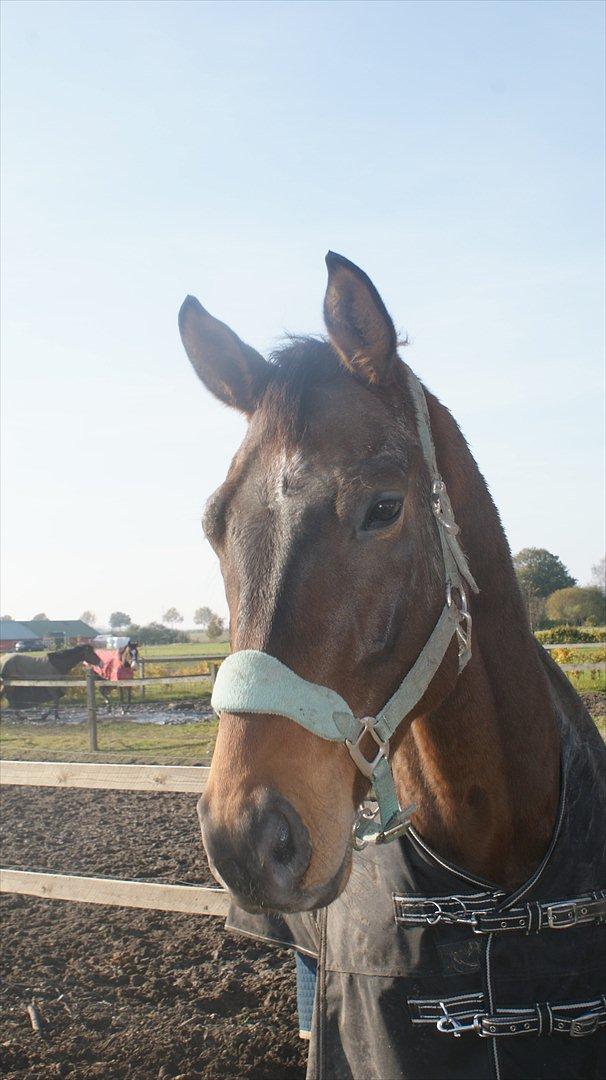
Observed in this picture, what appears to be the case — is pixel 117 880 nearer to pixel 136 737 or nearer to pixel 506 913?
pixel 506 913

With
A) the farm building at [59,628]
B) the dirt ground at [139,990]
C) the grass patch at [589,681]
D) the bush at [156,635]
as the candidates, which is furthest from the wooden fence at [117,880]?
the farm building at [59,628]

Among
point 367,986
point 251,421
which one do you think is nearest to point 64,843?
→ point 367,986

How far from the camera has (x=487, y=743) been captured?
2256 mm

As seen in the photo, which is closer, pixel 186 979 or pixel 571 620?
pixel 186 979

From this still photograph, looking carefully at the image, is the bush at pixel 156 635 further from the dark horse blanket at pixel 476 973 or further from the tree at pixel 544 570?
the dark horse blanket at pixel 476 973

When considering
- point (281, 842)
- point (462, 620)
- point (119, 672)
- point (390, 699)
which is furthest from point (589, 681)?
point (281, 842)

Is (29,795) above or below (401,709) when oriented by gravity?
below

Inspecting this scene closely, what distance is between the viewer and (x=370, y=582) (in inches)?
73.9

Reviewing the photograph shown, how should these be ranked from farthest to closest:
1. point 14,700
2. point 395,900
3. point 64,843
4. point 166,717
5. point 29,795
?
point 14,700, point 166,717, point 29,795, point 64,843, point 395,900

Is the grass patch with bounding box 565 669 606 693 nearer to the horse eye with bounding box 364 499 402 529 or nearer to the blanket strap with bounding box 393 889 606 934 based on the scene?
the blanket strap with bounding box 393 889 606 934

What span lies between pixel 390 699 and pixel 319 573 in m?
0.36

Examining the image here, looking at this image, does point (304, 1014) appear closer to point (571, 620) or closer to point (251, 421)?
point (251, 421)

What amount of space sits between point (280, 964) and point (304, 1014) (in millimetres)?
1874

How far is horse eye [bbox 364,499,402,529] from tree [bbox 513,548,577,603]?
22.6 metres
